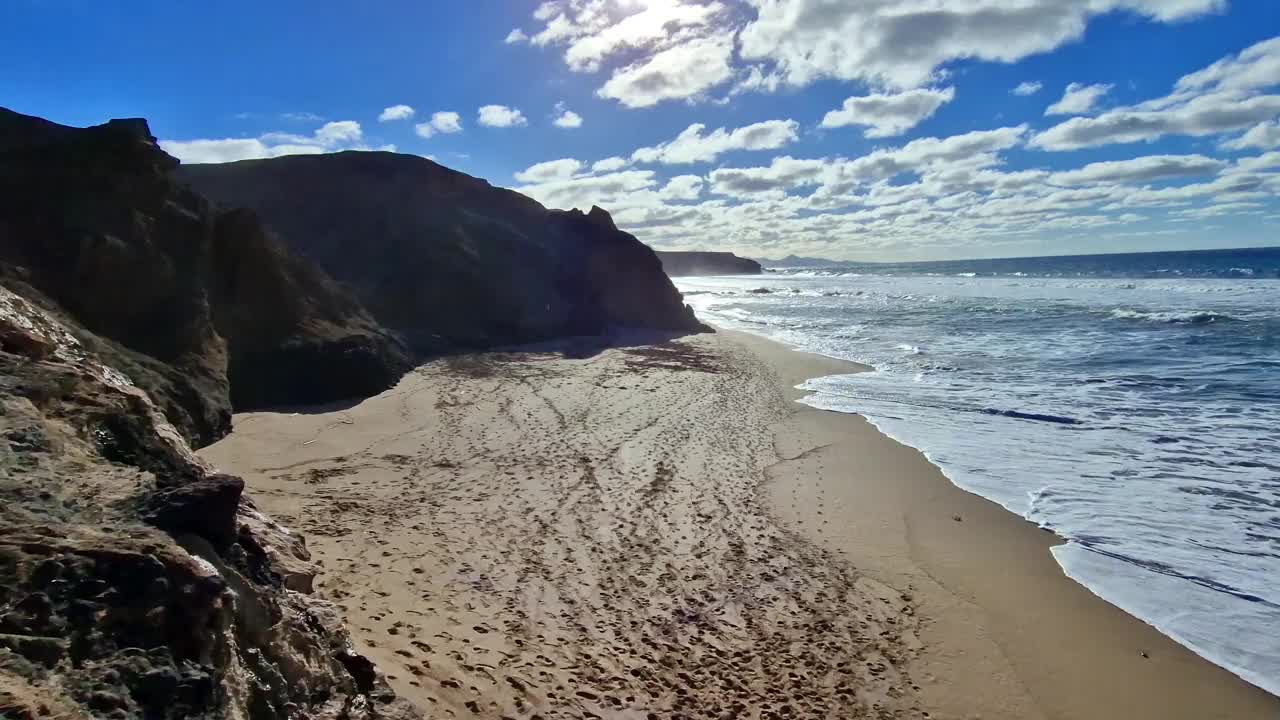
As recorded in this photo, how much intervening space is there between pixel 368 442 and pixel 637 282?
71.6 ft

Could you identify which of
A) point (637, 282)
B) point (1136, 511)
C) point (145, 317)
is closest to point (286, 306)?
point (145, 317)

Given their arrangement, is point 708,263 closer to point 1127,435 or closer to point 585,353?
point 585,353

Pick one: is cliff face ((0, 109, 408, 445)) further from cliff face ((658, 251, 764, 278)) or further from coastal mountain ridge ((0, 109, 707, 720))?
cliff face ((658, 251, 764, 278))

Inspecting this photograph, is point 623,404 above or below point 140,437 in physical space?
below

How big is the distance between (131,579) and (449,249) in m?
22.7

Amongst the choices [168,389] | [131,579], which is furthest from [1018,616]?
[168,389]

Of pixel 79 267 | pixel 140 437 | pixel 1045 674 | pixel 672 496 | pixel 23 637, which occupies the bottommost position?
pixel 1045 674

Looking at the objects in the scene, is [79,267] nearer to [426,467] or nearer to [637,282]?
[426,467]

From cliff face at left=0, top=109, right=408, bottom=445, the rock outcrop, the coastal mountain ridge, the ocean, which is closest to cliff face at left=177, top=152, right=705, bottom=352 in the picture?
the coastal mountain ridge

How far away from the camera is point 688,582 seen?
605 centimetres

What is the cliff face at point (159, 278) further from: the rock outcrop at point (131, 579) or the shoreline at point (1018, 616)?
the shoreline at point (1018, 616)

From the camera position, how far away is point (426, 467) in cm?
873

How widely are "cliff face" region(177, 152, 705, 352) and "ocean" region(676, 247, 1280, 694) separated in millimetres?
7870

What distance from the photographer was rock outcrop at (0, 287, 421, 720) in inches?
84.4
